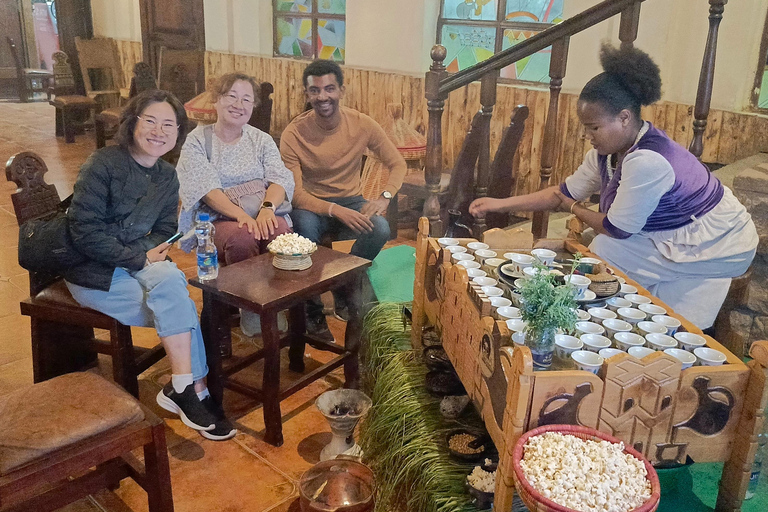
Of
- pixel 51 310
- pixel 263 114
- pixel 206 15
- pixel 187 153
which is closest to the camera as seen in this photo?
pixel 51 310

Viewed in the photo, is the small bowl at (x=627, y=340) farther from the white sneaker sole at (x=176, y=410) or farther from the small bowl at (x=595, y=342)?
the white sneaker sole at (x=176, y=410)

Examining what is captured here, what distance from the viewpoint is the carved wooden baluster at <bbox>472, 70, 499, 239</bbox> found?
10.6 ft

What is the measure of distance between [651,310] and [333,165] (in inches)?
84.3

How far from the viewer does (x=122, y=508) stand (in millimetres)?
2211

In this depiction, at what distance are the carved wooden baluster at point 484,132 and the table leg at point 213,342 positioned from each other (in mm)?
1391

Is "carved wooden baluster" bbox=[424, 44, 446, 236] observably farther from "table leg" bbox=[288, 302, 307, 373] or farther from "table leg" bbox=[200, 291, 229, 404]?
"table leg" bbox=[200, 291, 229, 404]

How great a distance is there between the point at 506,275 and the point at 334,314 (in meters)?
1.77

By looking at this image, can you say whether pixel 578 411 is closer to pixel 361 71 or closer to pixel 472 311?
pixel 472 311

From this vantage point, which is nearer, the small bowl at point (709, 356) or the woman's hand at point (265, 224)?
the small bowl at point (709, 356)

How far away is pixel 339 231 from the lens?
3.61 metres

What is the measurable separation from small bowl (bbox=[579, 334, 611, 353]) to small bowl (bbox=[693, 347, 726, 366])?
21cm

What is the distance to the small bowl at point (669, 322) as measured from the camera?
5.93 ft

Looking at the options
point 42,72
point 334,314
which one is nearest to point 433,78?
point 334,314

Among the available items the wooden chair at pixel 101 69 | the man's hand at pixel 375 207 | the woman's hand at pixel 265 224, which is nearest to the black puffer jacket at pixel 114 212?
the woman's hand at pixel 265 224
